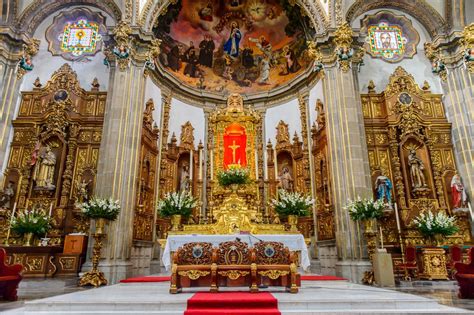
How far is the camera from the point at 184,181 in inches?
603

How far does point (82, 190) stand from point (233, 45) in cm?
1040

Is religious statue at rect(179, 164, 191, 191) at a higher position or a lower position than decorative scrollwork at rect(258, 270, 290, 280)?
higher

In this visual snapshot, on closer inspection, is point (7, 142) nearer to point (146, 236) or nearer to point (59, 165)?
point (59, 165)

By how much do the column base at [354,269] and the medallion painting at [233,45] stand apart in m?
9.20

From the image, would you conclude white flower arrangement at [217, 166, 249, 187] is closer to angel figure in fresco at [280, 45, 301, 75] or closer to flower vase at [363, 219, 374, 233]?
flower vase at [363, 219, 374, 233]

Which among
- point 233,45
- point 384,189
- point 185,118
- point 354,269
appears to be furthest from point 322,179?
point 233,45

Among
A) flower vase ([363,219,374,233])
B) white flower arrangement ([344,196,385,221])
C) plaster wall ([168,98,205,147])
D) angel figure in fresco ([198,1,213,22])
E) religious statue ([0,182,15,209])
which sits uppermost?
angel figure in fresco ([198,1,213,22])

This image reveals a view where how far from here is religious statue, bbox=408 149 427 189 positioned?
1290 cm

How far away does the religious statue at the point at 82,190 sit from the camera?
480 inches

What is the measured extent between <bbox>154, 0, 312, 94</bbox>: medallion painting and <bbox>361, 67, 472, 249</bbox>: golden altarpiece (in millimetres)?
4294

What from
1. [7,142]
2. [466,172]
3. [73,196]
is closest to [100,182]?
[73,196]

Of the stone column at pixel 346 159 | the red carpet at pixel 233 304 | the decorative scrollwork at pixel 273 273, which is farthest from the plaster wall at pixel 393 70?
the red carpet at pixel 233 304

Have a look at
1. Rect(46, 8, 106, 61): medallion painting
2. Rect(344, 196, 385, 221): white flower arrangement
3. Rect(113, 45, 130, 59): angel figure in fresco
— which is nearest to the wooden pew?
Rect(113, 45, 130, 59): angel figure in fresco

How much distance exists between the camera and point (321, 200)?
13.6 metres
